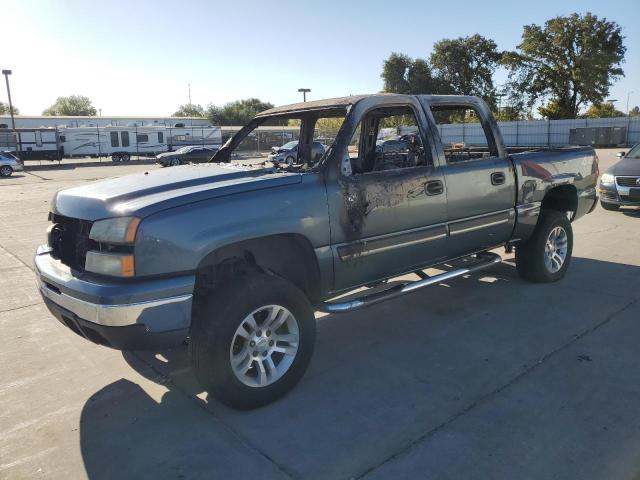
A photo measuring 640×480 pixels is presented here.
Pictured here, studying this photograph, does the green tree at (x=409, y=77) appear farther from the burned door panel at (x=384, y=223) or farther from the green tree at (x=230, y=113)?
the burned door panel at (x=384, y=223)

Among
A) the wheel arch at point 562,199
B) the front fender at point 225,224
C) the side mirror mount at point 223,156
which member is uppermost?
the side mirror mount at point 223,156

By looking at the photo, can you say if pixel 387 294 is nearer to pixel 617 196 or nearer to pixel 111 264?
pixel 111 264

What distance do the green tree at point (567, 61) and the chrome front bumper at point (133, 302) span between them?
2103 inches

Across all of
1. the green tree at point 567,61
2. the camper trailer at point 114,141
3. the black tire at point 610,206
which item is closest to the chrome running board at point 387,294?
the black tire at point 610,206

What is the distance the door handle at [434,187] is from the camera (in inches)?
164

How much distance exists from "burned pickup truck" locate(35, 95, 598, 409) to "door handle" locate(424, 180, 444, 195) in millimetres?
14

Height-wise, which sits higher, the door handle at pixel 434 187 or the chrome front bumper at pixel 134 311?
the door handle at pixel 434 187

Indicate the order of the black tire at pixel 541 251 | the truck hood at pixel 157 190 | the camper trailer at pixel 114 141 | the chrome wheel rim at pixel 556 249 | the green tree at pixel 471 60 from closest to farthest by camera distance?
the truck hood at pixel 157 190
the black tire at pixel 541 251
the chrome wheel rim at pixel 556 249
the camper trailer at pixel 114 141
the green tree at pixel 471 60

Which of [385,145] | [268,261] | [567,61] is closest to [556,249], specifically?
[385,145]

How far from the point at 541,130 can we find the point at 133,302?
44.0 meters

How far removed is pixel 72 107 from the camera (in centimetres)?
10900

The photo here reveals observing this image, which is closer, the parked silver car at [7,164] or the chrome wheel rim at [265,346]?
the chrome wheel rim at [265,346]

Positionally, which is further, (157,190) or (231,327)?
(157,190)

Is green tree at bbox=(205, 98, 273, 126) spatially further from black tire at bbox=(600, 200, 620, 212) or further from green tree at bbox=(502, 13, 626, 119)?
black tire at bbox=(600, 200, 620, 212)
